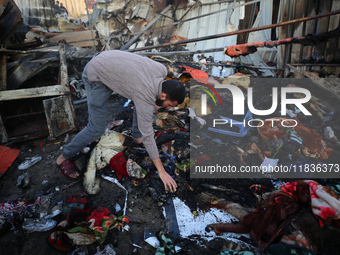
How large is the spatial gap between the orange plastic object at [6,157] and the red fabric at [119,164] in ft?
4.88

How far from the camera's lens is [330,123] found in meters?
3.37

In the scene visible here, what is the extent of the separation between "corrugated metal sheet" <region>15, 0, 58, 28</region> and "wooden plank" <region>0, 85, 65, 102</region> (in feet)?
35.2

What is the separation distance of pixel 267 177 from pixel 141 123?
192 cm

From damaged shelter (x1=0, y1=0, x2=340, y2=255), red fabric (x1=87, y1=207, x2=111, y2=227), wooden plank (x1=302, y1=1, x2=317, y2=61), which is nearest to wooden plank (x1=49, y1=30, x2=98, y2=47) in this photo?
damaged shelter (x1=0, y1=0, x2=340, y2=255)

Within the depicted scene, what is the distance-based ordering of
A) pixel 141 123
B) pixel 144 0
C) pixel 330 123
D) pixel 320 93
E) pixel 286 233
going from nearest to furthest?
pixel 286 233 → pixel 141 123 → pixel 330 123 → pixel 320 93 → pixel 144 0

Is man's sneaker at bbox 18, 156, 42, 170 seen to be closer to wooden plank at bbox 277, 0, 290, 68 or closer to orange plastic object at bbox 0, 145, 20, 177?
orange plastic object at bbox 0, 145, 20, 177

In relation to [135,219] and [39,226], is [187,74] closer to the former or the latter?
[135,219]

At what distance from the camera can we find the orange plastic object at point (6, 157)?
9.18 ft

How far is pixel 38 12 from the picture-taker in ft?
37.5

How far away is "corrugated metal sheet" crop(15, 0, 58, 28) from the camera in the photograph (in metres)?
11.0

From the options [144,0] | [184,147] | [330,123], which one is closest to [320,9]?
[330,123]

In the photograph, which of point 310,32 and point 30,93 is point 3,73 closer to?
point 30,93

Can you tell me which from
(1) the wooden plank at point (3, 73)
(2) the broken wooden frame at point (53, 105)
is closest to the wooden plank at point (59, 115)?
(2) the broken wooden frame at point (53, 105)

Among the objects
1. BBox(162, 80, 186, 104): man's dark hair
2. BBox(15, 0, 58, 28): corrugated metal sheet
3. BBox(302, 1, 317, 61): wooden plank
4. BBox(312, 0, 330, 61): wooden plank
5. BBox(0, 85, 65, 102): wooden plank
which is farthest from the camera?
BBox(15, 0, 58, 28): corrugated metal sheet
